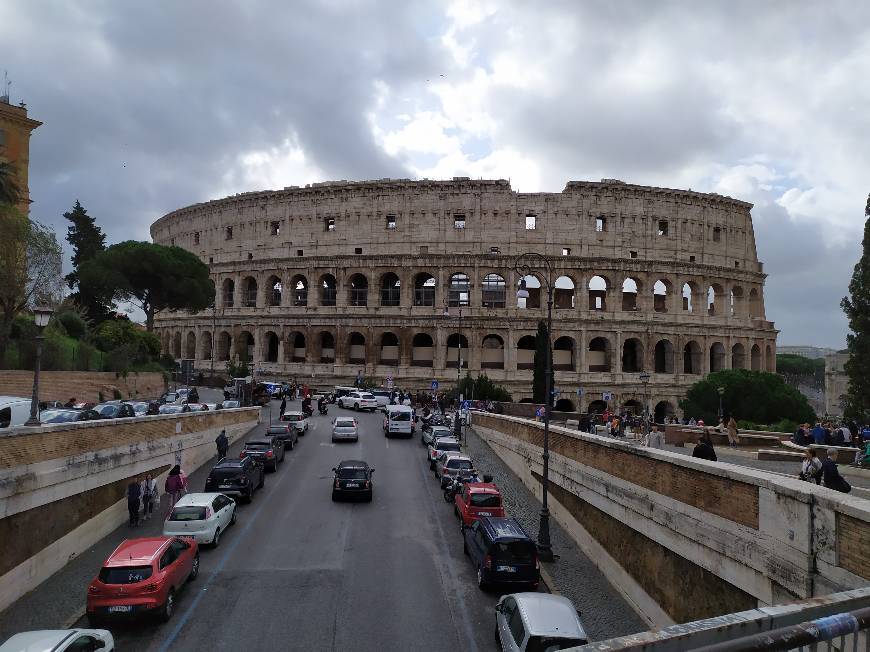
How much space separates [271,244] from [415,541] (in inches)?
1995

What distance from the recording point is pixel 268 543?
638 inches

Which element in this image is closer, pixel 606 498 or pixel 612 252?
pixel 606 498

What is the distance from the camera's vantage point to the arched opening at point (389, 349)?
59562 mm

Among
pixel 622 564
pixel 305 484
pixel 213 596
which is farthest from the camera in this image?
pixel 305 484

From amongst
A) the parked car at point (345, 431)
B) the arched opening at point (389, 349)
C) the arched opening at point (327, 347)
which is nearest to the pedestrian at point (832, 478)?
the parked car at point (345, 431)

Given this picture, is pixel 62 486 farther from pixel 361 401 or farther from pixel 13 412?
pixel 361 401

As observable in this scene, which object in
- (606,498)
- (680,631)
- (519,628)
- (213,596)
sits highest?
(680,631)

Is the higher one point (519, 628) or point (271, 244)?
point (271, 244)

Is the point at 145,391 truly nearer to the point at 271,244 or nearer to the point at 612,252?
the point at 271,244

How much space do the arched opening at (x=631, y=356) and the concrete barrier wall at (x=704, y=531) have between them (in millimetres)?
43110

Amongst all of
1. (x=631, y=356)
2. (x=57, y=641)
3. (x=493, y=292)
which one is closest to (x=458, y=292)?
(x=493, y=292)

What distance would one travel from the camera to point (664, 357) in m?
60.3

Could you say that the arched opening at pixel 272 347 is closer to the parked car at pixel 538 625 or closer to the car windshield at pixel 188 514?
the car windshield at pixel 188 514

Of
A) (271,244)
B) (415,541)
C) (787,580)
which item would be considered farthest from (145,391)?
(787,580)
